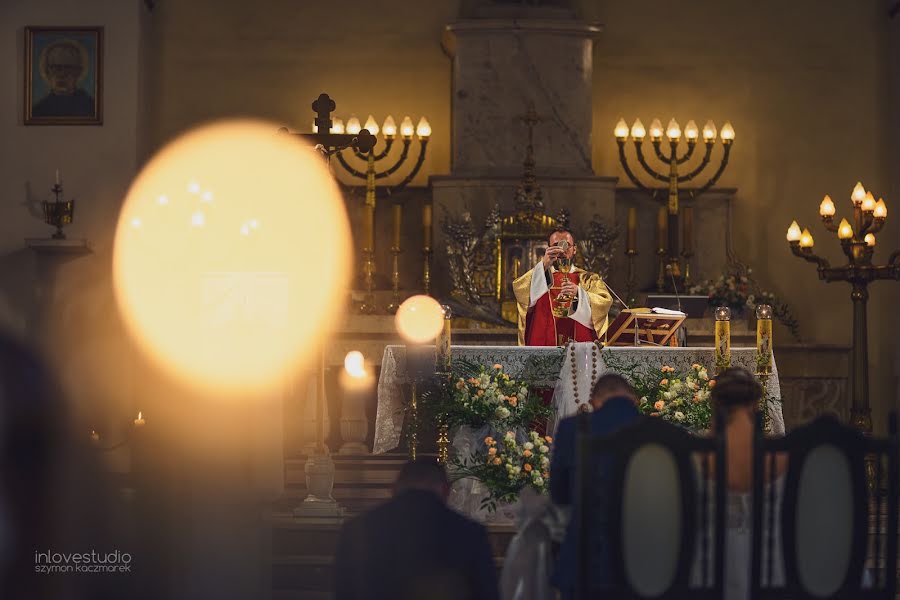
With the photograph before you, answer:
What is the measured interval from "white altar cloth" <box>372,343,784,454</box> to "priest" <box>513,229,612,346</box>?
56 centimetres

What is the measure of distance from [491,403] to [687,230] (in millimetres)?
4929

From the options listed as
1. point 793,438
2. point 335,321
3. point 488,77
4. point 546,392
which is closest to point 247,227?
point 335,321

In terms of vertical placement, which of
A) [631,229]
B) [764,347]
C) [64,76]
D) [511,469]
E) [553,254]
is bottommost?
[511,469]

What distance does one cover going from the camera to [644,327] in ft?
35.2

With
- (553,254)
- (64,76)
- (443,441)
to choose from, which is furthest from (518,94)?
(443,441)

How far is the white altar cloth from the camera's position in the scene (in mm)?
10156

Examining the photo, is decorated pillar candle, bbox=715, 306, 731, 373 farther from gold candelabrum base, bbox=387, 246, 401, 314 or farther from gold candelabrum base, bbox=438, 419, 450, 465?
gold candelabrum base, bbox=387, 246, 401, 314

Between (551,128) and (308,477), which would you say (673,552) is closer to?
(308,477)

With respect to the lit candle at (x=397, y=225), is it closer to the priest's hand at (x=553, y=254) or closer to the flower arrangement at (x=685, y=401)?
the priest's hand at (x=553, y=254)

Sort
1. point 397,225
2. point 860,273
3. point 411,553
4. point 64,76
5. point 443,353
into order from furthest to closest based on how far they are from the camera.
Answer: point 64,76 < point 397,225 < point 860,273 < point 443,353 < point 411,553

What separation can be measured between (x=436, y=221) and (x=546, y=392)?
3.98 meters

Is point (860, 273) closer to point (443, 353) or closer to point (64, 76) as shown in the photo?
point (443, 353)

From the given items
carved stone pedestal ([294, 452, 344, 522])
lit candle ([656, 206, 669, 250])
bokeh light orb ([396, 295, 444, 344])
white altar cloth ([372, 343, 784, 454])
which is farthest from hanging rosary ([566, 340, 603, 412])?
lit candle ([656, 206, 669, 250])

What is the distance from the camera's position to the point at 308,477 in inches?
383
